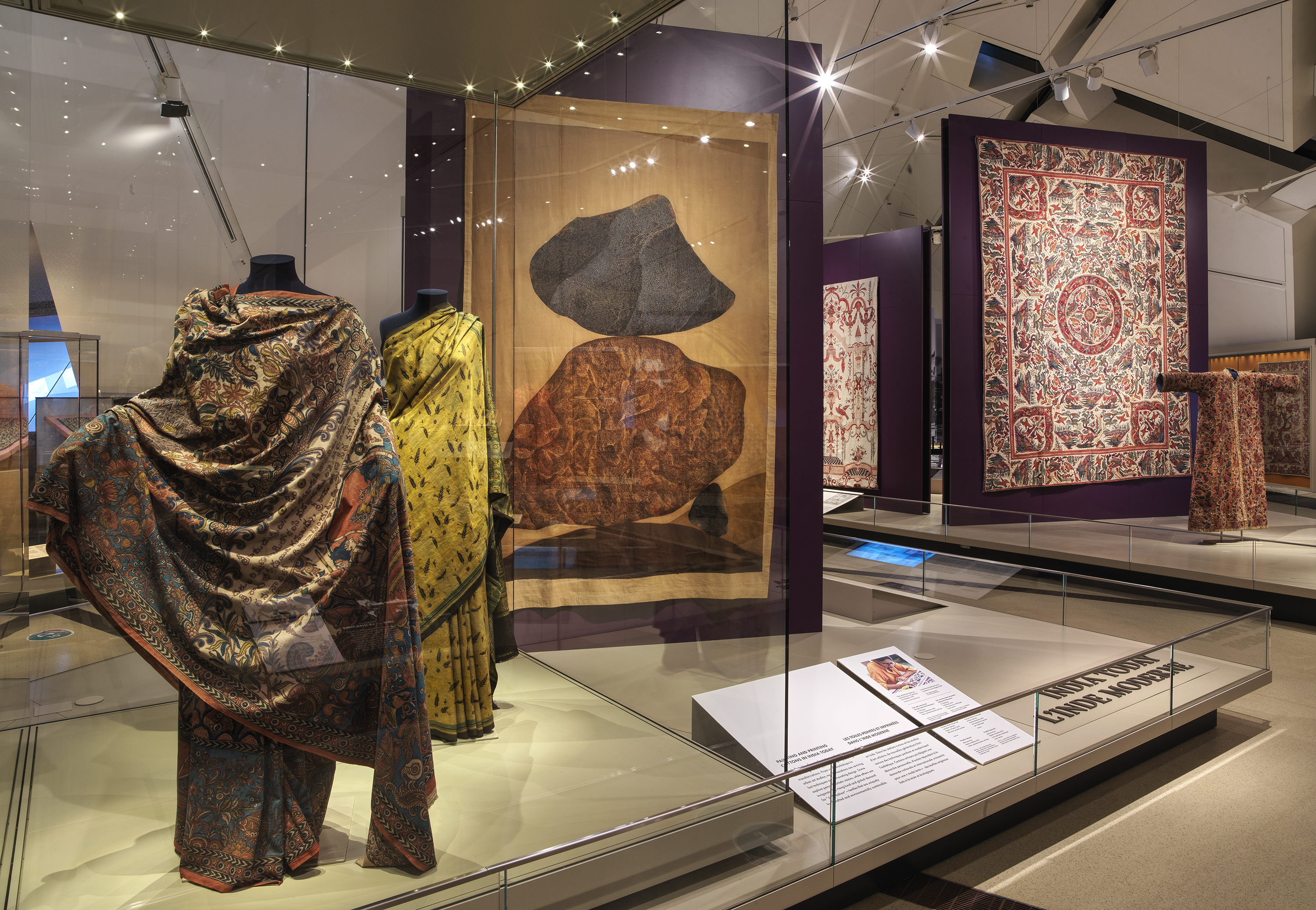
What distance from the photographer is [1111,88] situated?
367 inches

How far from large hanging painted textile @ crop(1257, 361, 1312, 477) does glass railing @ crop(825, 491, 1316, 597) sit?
3.46 feet

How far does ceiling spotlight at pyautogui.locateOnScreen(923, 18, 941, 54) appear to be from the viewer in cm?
707

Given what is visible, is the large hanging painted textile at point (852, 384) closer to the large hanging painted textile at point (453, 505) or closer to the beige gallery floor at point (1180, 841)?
the beige gallery floor at point (1180, 841)

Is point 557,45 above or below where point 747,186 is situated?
above

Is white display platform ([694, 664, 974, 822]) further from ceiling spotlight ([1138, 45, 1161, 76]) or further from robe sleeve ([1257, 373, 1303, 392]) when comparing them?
ceiling spotlight ([1138, 45, 1161, 76])

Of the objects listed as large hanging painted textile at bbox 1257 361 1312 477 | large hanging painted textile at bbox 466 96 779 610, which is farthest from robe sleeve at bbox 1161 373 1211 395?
large hanging painted textile at bbox 466 96 779 610

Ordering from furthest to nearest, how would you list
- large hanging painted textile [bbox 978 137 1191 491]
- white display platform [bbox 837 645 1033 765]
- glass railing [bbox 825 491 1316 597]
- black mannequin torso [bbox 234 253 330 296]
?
large hanging painted textile [bbox 978 137 1191 491] → glass railing [bbox 825 491 1316 597] → white display platform [bbox 837 645 1033 765] → black mannequin torso [bbox 234 253 330 296]

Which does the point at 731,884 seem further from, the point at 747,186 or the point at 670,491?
the point at 747,186

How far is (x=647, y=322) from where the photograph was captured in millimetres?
2201

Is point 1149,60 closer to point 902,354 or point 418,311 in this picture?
point 902,354

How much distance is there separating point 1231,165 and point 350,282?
1038 cm

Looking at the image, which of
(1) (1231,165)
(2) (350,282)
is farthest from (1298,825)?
(1) (1231,165)

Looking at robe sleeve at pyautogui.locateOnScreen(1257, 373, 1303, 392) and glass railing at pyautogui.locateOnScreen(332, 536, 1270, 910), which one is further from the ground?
robe sleeve at pyautogui.locateOnScreen(1257, 373, 1303, 392)

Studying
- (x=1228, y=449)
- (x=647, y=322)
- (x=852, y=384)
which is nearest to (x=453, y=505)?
(x=647, y=322)
